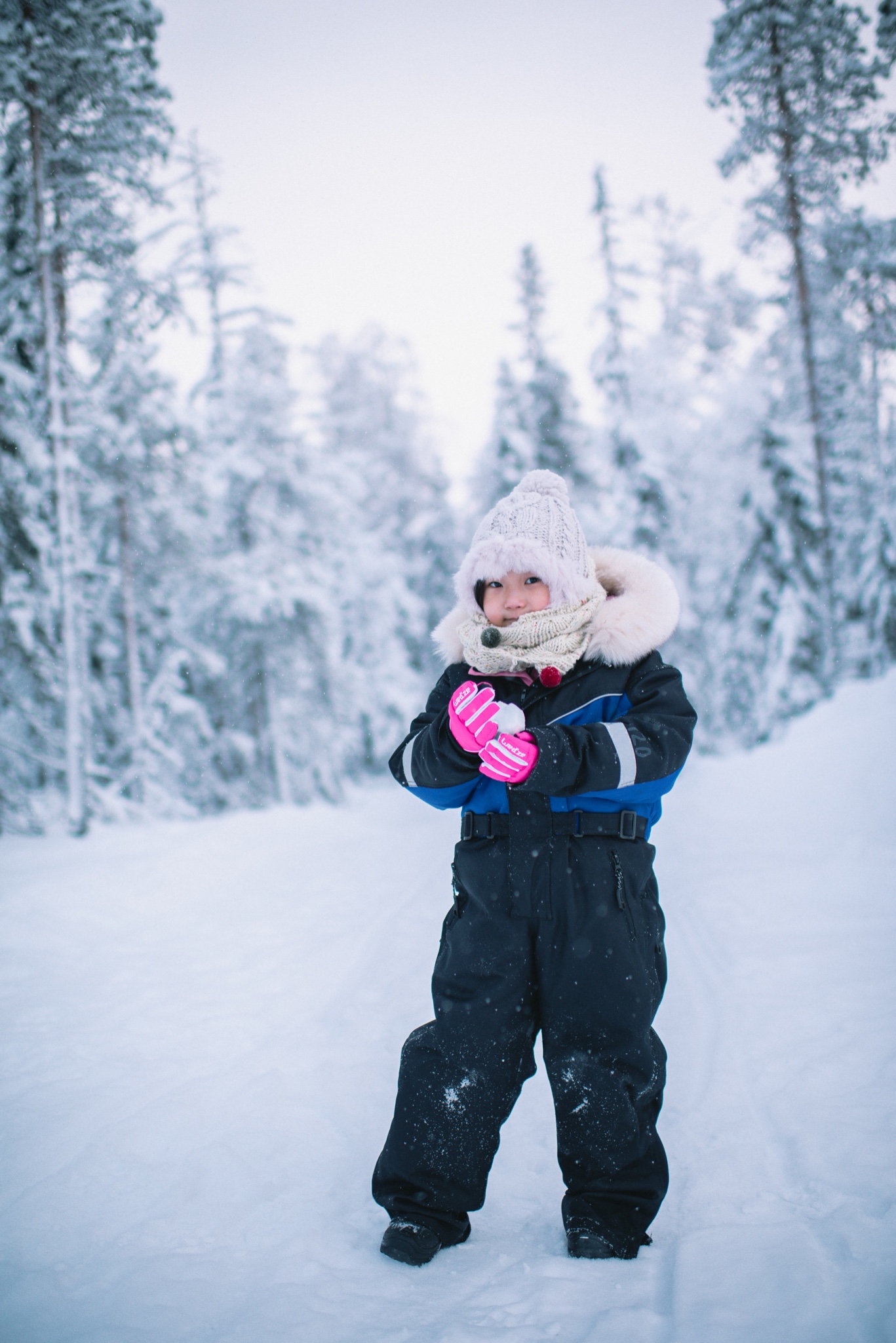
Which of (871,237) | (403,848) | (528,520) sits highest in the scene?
(871,237)

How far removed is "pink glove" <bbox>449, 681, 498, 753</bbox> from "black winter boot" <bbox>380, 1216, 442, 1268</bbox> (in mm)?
1283

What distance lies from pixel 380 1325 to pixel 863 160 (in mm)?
16532

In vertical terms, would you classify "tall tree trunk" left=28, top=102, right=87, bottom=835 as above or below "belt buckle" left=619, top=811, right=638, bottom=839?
above

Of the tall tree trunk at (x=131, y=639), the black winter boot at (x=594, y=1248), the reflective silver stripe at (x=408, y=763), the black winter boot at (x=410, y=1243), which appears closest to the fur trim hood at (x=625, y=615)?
the reflective silver stripe at (x=408, y=763)

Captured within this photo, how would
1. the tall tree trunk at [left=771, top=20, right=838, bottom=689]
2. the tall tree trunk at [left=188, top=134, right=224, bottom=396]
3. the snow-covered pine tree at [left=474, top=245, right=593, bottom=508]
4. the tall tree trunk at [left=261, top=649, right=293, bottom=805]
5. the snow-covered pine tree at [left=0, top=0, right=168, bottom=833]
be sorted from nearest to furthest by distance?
the snow-covered pine tree at [left=0, top=0, right=168, bottom=833] < the tall tree trunk at [left=771, top=20, right=838, bottom=689] < the tall tree trunk at [left=261, top=649, right=293, bottom=805] < the tall tree trunk at [left=188, top=134, right=224, bottom=396] < the snow-covered pine tree at [left=474, top=245, right=593, bottom=508]

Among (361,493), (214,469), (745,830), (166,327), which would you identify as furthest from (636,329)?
(745,830)

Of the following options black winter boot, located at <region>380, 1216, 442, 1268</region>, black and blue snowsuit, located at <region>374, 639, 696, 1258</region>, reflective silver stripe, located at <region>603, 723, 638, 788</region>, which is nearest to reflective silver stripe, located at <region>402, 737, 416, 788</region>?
black and blue snowsuit, located at <region>374, 639, 696, 1258</region>

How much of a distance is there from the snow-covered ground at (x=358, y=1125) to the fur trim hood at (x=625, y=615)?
5.22 ft

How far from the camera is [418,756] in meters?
2.27

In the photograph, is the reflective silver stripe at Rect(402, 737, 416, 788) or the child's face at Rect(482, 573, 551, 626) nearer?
the reflective silver stripe at Rect(402, 737, 416, 788)

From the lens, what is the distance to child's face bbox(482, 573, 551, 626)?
7.94 feet

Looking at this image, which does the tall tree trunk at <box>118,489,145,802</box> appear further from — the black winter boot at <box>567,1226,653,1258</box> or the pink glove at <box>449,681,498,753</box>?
the black winter boot at <box>567,1226,653,1258</box>

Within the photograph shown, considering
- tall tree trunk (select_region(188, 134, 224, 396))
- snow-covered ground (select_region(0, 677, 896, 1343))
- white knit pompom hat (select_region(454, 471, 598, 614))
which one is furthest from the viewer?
tall tree trunk (select_region(188, 134, 224, 396))

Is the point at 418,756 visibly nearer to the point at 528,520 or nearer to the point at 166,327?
the point at 528,520
